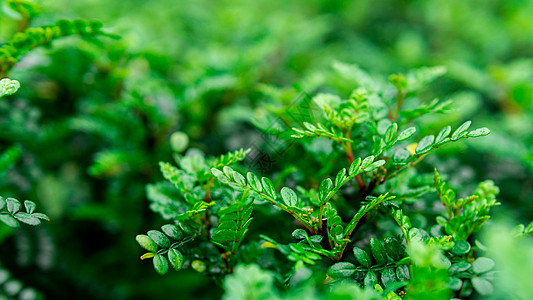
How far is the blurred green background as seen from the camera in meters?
1.29

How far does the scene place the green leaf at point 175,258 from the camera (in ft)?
2.46

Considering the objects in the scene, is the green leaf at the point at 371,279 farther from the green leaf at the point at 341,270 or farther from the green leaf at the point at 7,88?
the green leaf at the point at 7,88

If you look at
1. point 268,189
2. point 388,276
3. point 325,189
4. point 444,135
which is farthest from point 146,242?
point 444,135

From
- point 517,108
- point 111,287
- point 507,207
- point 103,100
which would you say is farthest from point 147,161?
point 517,108

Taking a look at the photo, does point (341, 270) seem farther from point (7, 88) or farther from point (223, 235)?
point (7, 88)

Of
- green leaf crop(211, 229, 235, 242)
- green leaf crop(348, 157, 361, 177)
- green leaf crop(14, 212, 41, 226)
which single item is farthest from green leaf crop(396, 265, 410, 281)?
green leaf crop(14, 212, 41, 226)

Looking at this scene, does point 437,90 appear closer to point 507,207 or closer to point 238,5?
point 507,207

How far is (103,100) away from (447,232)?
46.7 inches

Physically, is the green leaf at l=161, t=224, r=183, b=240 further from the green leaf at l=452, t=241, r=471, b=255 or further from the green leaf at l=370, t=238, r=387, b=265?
the green leaf at l=452, t=241, r=471, b=255

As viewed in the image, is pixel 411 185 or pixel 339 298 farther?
pixel 411 185

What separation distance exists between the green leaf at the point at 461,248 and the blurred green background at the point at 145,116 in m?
0.38

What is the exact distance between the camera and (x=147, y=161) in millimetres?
1345

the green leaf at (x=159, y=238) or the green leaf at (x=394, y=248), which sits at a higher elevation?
the green leaf at (x=159, y=238)

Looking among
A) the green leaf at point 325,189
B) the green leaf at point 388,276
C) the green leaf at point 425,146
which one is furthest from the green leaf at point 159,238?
the green leaf at point 425,146
